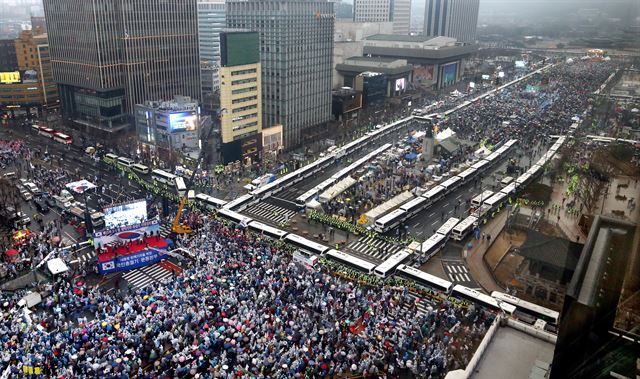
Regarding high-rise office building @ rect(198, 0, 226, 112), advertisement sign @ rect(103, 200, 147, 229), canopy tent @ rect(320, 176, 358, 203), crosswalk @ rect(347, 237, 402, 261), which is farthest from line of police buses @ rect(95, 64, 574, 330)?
high-rise office building @ rect(198, 0, 226, 112)

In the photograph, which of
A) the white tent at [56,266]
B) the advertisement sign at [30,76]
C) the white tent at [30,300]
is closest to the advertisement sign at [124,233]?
the white tent at [56,266]

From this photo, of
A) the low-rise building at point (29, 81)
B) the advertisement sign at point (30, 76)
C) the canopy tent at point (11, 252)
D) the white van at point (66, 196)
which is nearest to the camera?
the canopy tent at point (11, 252)

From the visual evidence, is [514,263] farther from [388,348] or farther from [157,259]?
[157,259]

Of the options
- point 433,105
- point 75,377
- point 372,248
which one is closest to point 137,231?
point 75,377

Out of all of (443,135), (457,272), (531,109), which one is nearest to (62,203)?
(457,272)

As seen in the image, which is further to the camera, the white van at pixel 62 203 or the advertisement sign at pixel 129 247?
the white van at pixel 62 203

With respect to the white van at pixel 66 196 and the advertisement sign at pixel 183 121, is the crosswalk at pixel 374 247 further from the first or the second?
the advertisement sign at pixel 183 121
